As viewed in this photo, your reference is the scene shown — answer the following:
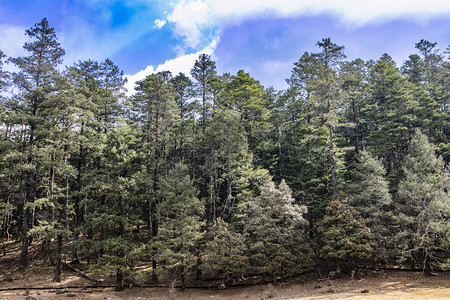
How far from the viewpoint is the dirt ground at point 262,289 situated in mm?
14023

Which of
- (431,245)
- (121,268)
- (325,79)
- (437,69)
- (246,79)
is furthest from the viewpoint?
(437,69)

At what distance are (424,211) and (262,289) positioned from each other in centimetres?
1258

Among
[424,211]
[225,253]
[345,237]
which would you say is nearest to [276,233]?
[225,253]

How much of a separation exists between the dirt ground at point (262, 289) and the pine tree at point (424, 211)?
154 cm

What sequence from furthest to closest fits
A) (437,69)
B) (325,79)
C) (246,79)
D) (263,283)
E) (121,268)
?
(437,69) → (246,79) → (325,79) → (263,283) → (121,268)

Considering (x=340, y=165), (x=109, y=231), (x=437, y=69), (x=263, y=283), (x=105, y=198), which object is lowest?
(x=263, y=283)

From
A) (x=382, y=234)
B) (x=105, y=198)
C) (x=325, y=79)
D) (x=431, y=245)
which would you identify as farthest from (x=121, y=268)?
(x=325, y=79)

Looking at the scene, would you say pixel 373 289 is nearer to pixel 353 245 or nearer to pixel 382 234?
pixel 353 245

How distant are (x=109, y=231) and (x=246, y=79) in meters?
19.9

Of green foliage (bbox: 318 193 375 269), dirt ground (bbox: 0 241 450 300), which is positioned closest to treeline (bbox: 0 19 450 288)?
green foliage (bbox: 318 193 375 269)

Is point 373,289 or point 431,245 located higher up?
point 431,245

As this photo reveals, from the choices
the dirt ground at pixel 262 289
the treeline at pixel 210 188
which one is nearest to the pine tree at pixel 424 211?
the treeline at pixel 210 188

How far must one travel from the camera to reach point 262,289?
56.8ft

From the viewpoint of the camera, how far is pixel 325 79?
72.0 ft
